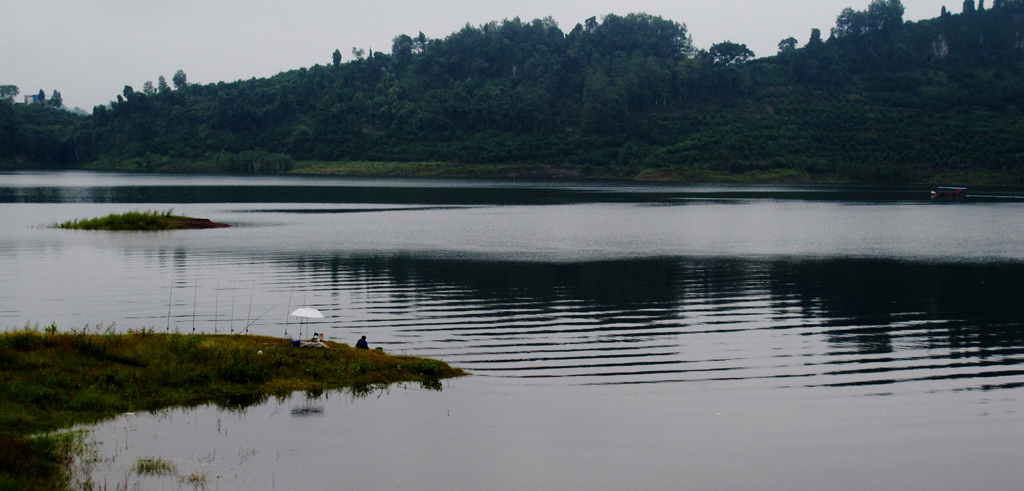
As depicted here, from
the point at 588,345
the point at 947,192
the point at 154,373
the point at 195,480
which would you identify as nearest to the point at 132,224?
the point at 588,345

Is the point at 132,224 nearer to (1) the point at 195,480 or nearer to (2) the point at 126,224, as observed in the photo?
(2) the point at 126,224

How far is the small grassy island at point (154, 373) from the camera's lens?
64.7 feet

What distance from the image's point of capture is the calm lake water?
18.5m

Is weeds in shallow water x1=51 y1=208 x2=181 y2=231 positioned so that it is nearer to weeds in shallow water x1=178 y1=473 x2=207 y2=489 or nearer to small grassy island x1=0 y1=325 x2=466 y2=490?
small grassy island x1=0 y1=325 x2=466 y2=490

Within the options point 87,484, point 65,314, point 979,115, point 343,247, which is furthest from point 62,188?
point 979,115

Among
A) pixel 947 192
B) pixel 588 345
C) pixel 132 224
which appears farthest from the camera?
pixel 947 192

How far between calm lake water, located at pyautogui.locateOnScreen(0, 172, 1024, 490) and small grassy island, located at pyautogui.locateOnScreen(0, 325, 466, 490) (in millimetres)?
753

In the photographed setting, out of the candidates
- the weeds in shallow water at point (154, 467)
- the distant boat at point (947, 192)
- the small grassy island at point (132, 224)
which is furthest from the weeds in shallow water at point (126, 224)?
the distant boat at point (947, 192)

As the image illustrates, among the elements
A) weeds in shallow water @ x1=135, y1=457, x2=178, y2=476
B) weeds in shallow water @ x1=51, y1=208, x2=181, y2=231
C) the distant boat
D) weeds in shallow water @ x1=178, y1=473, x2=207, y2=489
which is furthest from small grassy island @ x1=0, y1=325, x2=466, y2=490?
the distant boat

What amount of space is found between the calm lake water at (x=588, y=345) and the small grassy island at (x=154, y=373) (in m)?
0.75

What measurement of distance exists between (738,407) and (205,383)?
541 inches

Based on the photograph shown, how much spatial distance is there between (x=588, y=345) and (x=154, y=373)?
14.0 meters

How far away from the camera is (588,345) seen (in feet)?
98.8

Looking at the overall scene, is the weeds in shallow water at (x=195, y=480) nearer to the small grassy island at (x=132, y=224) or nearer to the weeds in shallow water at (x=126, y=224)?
the weeds in shallow water at (x=126, y=224)
